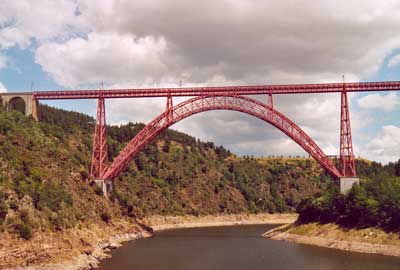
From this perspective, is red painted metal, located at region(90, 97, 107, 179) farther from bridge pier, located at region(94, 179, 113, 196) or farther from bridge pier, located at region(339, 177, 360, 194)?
bridge pier, located at region(339, 177, 360, 194)

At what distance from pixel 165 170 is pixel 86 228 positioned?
6140cm

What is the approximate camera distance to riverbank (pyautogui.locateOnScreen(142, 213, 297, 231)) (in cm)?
8812

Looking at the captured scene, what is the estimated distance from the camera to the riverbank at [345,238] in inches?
1839

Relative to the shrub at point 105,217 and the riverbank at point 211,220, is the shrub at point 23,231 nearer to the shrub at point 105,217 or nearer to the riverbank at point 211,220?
the shrub at point 105,217

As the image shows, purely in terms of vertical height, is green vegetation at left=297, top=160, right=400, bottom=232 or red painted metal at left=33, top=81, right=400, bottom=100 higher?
red painted metal at left=33, top=81, right=400, bottom=100

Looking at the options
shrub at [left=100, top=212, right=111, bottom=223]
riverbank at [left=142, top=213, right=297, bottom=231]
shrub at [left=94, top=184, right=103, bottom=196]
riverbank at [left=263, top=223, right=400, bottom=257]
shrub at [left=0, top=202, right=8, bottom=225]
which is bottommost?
riverbank at [left=142, top=213, right=297, bottom=231]

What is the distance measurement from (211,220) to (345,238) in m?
52.3

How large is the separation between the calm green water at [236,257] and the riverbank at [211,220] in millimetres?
27009

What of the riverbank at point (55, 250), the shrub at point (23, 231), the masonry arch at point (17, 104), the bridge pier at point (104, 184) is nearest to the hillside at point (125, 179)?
the shrub at point (23, 231)

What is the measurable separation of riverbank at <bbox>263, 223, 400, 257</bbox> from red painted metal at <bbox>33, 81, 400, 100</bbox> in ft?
58.6

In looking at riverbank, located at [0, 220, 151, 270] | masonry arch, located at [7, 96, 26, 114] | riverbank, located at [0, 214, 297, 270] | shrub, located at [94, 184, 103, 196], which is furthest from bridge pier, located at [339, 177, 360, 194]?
masonry arch, located at [7, 96, 26, 114]

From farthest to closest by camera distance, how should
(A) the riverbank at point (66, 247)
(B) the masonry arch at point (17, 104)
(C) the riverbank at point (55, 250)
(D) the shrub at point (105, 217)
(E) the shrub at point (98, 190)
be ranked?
(B) the masonry arch at point (17, 104) → (E) the shrub at point (98, 190) → (D) the shrub at point (105, 217) → (A) the riverbank at point (66, 247) → (C) the riverbank at point (55, 250)

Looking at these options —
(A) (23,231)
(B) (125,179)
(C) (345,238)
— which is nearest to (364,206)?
(C) (345,238)

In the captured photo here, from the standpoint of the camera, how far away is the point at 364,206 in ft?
174
